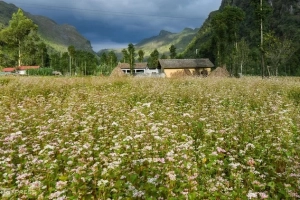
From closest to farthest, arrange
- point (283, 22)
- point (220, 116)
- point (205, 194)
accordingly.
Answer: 1. point (205, 194)
2. point (220, 116)
3. point (283, 22)

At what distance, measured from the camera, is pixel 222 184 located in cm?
338

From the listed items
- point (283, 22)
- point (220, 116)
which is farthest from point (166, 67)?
point (283, 22)

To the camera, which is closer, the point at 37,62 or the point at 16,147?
the point at 16,147

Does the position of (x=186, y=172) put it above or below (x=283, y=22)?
below

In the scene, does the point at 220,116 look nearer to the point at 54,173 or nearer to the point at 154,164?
the point at 154,164

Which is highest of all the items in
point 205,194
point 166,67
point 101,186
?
point 166,67

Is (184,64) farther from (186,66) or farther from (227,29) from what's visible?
(227,29)

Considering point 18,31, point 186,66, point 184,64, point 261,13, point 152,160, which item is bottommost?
point 152,160

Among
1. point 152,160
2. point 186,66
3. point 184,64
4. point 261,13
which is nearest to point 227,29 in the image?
point 186,66

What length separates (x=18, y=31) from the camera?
56219 millimetres

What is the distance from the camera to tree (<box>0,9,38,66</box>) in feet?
183

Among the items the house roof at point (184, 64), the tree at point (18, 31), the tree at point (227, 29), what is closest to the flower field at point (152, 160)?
the tree at point (18, 31)

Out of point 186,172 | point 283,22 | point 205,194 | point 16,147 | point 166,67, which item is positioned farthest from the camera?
point 283,22

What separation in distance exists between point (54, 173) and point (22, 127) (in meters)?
3.00
